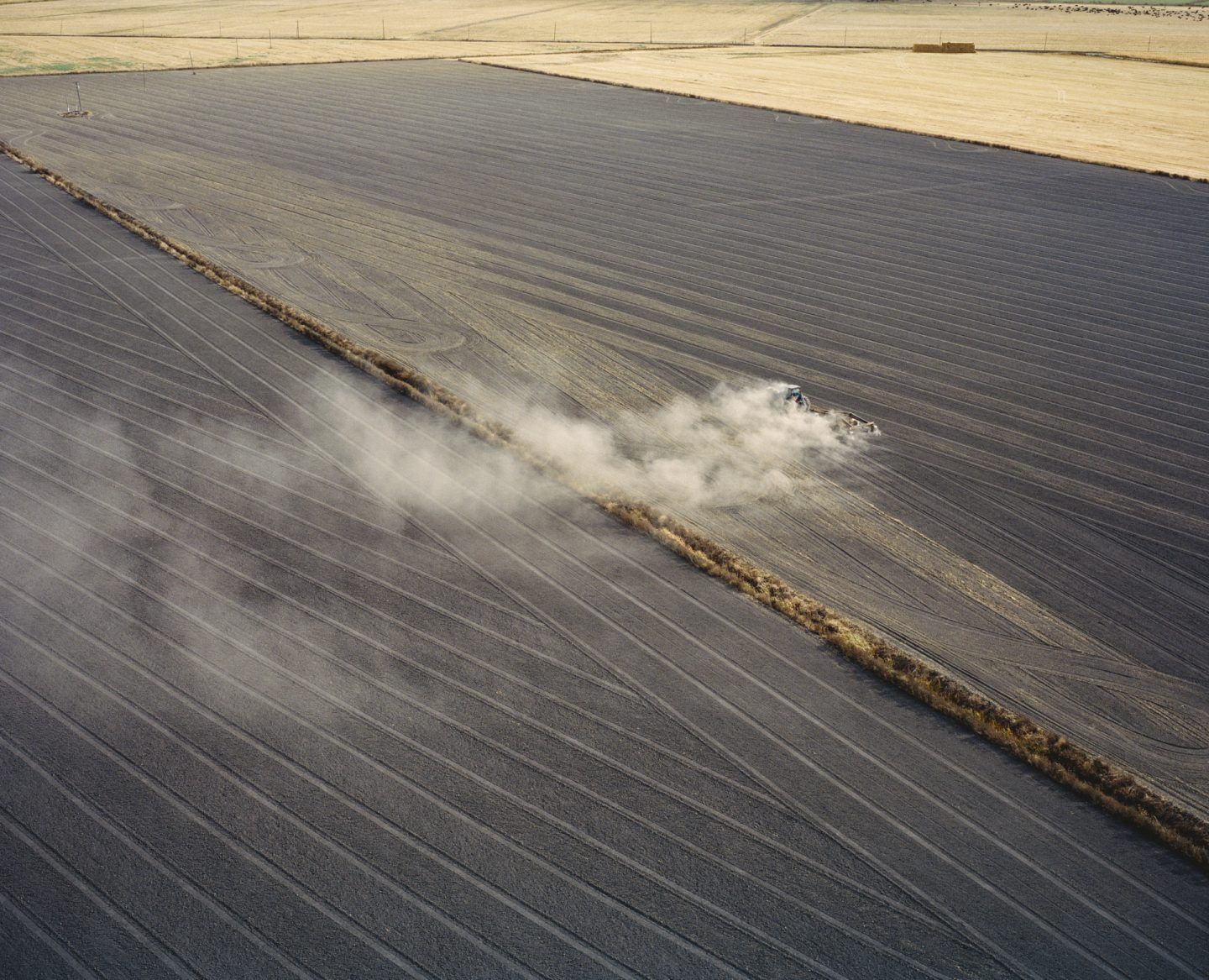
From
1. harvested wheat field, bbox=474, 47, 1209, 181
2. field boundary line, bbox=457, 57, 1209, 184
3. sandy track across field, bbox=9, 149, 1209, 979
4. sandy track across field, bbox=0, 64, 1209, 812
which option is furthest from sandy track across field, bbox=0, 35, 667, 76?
sandy track across field, bbox=9, 149, 1209, 979

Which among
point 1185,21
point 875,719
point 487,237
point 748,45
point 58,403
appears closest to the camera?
point 875,719

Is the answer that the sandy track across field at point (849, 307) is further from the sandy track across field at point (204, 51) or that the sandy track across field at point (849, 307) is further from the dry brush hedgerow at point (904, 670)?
the sandy track across field at point (204, 51)

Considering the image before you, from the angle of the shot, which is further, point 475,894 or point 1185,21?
point 1185,21

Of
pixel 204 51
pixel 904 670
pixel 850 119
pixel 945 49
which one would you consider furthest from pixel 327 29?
pixel 904 670

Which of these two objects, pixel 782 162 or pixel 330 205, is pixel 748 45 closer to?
pixel 782 162

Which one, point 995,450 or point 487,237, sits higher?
point 487,237

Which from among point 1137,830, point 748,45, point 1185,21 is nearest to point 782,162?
point 1137,830

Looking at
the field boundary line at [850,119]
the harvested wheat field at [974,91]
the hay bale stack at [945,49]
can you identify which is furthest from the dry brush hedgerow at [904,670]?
the hay bale stack at [945,49]
